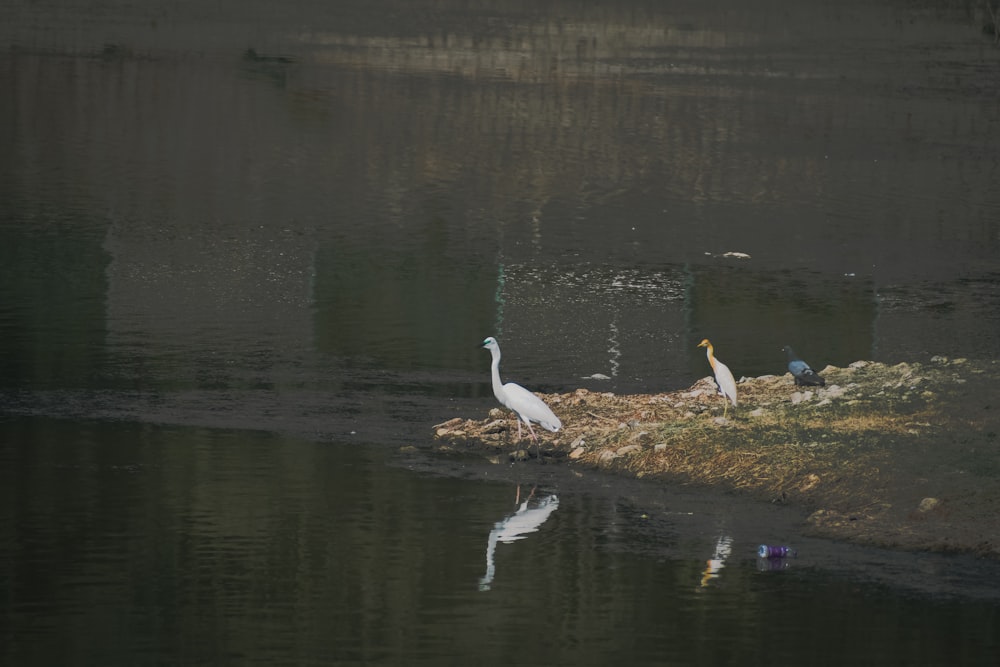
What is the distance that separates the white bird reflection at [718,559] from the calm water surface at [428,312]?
1.3 inches

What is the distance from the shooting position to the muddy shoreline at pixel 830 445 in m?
14.6

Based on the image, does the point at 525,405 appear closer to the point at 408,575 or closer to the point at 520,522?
the point at 520,522

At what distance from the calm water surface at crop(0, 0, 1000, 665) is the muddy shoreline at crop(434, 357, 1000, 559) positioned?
300 millimetres

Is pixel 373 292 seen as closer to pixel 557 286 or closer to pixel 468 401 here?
pixel 557 286

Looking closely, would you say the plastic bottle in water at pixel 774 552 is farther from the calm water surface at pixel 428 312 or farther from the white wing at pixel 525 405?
the white wing at pixel 525 405

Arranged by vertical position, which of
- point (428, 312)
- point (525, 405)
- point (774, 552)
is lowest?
point (428, 312)

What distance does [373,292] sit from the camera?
24.8 m

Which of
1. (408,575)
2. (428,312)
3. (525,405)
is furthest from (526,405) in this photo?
(428,312)

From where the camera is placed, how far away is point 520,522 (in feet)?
48.3

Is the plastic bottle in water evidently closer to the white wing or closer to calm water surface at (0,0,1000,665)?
calm water surface at (0,0,1000,665)

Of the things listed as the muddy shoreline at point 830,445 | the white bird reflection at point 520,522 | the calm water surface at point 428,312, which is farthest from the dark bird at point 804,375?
the white bird reflection at point 520,522

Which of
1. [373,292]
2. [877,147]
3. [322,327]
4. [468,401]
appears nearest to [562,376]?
[468,401]

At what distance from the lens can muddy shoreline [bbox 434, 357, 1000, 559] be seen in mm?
14609

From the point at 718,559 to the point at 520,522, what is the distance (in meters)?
1.56
